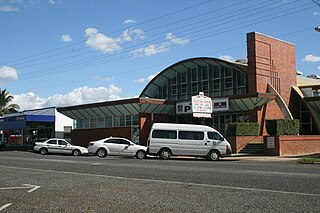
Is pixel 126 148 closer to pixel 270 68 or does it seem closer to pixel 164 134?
pixel 164 134

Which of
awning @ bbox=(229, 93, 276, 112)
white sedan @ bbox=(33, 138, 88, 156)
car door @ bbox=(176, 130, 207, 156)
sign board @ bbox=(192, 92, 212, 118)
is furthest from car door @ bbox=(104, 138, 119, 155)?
awning @ bbox=(229, 93, 276, 112)

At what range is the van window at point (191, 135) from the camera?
25.6 metres

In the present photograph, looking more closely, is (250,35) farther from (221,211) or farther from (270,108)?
(221,211)

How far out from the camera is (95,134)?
138ft

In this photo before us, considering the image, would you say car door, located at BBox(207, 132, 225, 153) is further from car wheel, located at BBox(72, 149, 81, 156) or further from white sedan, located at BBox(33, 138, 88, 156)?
car wheel, located at BBox(72, 149, 81, 156)

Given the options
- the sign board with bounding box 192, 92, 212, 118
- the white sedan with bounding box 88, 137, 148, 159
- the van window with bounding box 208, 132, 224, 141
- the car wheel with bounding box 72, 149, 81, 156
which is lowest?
the car wheel with bounding box 72, 149, 81, 156

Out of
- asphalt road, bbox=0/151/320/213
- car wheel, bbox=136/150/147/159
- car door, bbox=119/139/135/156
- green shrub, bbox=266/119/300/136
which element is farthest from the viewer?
green shrub, bbox=266/119/300/136

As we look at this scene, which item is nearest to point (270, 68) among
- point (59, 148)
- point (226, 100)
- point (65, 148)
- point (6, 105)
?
point (226, 100)

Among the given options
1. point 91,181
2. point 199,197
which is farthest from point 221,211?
point 91,181

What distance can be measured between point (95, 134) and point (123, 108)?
5.24 metres

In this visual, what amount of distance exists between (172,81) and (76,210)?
38.2m

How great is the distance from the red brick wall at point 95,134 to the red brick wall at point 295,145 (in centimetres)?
1408

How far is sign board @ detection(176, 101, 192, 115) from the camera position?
38.3 meters

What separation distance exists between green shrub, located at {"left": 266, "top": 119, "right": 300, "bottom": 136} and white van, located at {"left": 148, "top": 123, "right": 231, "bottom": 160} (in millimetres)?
5829
